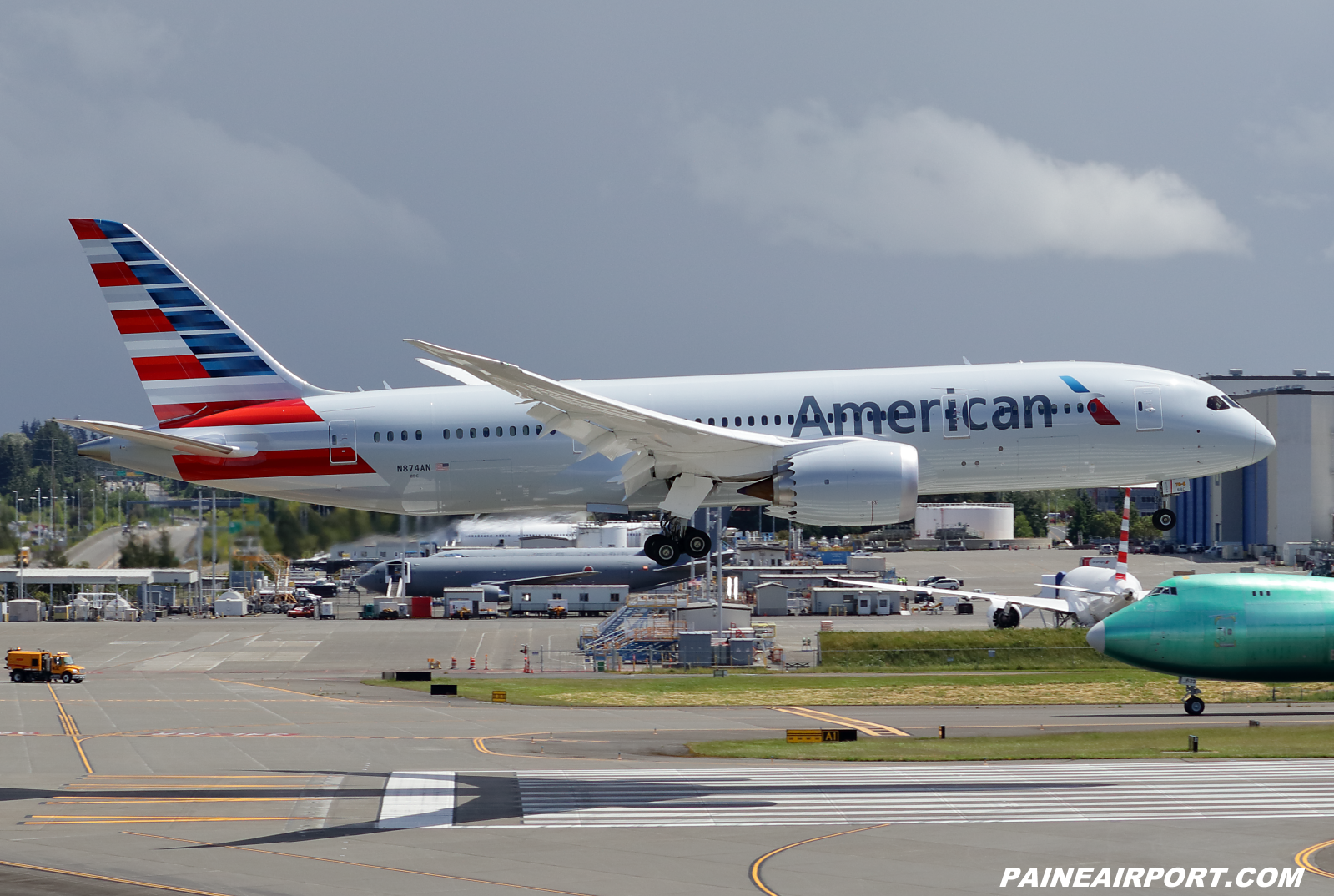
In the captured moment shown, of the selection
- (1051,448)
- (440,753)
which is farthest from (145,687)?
(1051,448)

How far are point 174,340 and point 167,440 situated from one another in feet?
17.6

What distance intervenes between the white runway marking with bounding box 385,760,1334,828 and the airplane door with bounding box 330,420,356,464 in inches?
409

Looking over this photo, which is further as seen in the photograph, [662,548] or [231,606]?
[231,606]

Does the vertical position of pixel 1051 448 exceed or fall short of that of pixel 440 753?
it exceeds it

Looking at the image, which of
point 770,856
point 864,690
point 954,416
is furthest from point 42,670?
point 770,856

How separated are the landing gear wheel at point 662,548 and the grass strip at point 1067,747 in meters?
6.22

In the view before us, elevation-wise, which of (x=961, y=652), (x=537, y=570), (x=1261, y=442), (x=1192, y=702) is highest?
(x=1261, y=442)

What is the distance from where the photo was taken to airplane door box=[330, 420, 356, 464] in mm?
39031

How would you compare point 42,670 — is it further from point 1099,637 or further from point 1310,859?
point 1310,859

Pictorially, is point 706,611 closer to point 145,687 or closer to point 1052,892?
point 145,687

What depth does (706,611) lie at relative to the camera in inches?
3100

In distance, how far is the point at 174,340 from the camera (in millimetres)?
41688

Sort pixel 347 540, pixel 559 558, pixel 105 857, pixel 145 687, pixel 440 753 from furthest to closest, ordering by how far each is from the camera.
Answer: pixel 559 558
pixel 145 687
pixel 347 540
pixel 440 753
pixel 105 857

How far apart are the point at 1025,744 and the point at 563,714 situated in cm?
1754
